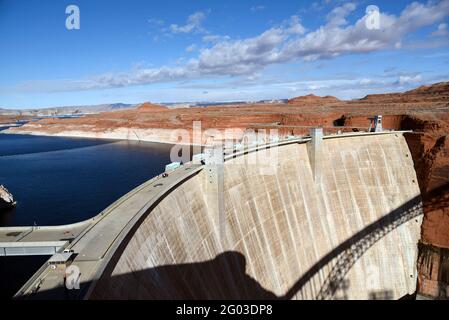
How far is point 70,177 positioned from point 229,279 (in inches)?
1289

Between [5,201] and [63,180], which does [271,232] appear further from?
[63,180]

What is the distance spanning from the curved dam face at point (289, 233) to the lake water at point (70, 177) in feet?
50.8

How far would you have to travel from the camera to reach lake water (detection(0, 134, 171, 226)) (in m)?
27.0

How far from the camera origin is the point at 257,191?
18266 millimetres

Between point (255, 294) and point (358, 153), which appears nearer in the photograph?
point (255, 294)

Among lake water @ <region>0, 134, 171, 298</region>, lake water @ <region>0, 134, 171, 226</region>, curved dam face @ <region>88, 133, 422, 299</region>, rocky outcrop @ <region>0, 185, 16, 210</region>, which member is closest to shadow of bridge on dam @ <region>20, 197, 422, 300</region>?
curved dam face @ <region>88, 133, 422, 299</region>

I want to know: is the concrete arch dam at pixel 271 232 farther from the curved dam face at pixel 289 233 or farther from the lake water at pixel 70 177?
the lake water at pixel 70 177

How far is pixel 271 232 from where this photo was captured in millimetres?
17750

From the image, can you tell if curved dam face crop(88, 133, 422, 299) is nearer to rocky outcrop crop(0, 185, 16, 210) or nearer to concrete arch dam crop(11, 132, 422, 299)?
concrete arch dam crop(11, 132, 422, 299)

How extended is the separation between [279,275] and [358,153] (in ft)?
43.2

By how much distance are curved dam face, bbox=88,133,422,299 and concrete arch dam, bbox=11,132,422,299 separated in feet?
0.20

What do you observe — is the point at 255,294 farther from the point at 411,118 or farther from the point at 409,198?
the point at 411,118

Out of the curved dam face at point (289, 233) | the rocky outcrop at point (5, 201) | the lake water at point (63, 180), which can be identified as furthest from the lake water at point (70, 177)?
the curved dam face at point (289, 233)
